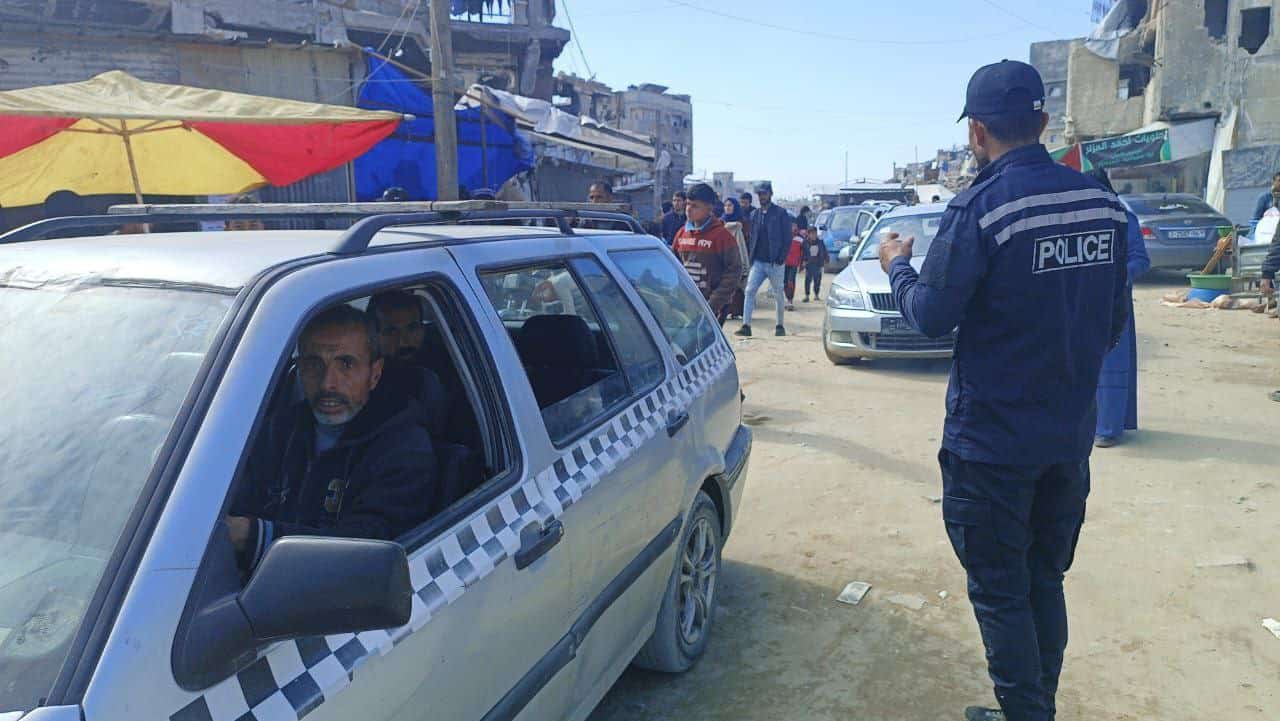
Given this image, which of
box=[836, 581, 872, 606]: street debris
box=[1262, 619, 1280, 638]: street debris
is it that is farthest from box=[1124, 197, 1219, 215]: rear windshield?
box=[836, 581, 872, 606]: street debris

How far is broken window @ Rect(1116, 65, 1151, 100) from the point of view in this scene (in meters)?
31.5

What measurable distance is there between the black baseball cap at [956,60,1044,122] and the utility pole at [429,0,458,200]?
7.56 metres

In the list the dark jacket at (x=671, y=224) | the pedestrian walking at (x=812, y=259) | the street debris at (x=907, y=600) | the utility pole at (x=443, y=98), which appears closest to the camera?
the street debris at (x=907, y=600)

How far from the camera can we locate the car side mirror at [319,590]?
1366 millimetres

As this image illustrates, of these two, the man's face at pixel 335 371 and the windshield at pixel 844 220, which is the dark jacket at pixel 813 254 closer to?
the windshield at pixel 844 220

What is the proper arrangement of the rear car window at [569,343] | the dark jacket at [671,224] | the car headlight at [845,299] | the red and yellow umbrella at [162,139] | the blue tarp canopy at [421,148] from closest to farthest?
the rear car window at [569,343] < the red and yellow umbrella at [162,139] < the car headlight at [845,299] < the blue tarp canopy at [421,148] < the dark jacket at [671,224]

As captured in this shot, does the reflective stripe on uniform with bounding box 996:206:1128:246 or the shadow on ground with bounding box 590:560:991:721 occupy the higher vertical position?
the reflective stripe on uniform with bounding box 996:206:1128:246

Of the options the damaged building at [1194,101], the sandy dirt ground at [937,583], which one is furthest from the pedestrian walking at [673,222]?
the damaged building at [1194,101]

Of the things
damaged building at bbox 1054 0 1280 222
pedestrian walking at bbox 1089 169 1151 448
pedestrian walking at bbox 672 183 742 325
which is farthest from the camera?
damaged building at bbox 1054 0 1280 222

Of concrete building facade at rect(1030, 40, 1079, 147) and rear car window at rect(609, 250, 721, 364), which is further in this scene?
concrete building facade at rect(1030, 40, 1079, 147)

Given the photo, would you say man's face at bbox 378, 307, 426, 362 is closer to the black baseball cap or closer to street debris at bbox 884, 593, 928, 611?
the black baseball cap

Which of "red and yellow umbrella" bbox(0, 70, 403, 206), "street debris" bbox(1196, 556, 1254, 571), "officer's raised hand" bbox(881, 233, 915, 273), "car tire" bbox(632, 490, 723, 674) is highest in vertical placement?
"red and yellow umbrella" bbox(0, 70, 403, 206)

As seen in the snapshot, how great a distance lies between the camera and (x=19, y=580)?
145 centimetres

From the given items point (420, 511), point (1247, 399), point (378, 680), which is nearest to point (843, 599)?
point (420, 511)
